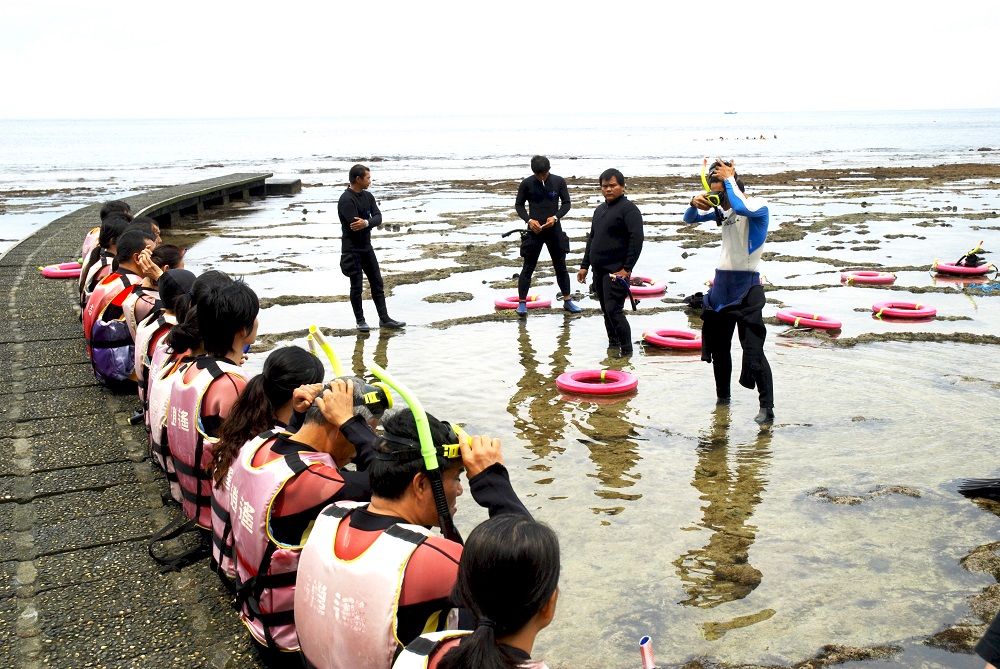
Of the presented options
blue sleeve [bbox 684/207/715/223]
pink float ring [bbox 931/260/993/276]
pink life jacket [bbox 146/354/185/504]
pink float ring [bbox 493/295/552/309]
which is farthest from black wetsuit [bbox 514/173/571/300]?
pink life jacket [bbox 146/354/185/504]

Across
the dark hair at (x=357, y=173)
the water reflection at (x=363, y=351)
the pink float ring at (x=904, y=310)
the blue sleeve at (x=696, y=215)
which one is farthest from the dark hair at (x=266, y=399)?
the pink float ring at (x=904, y=310)

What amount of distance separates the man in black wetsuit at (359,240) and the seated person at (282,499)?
23.7ft

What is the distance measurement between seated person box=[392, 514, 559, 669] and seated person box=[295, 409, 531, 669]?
0.79 feet

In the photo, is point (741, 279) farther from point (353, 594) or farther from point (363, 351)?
point (353, 594)

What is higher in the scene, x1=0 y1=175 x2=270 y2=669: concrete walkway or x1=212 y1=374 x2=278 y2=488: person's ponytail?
x1=212 y1=374 x2=278 y2=488: person's ponytail

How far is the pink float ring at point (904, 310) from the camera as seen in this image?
10.7 meters

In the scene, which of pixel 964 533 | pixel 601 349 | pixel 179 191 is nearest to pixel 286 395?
pixel 964 533

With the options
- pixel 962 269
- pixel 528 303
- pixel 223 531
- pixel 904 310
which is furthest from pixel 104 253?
pixel 962 269

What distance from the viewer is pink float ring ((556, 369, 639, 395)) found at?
7879 mm

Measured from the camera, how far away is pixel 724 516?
17.9ft

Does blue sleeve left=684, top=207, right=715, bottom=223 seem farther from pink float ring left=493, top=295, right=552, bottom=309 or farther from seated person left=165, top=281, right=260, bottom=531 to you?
pink float ring left=493, top=295, right=552, bottom=309

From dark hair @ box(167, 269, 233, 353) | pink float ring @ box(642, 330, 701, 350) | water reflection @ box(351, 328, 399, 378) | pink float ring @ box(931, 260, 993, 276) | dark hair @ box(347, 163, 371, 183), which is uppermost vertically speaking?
dark hair @ box(347, 163, 371, 183)

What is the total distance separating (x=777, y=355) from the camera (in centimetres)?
926

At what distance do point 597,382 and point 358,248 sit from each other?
3803 mm
